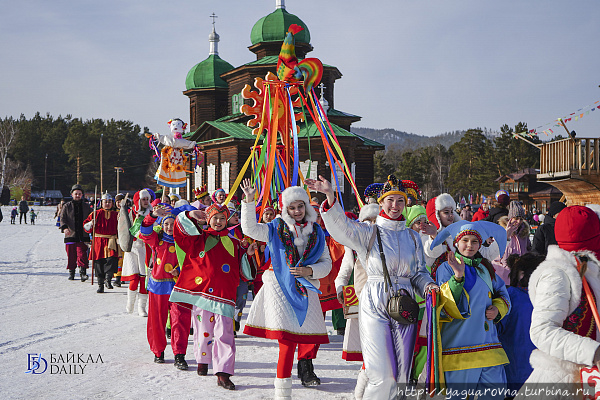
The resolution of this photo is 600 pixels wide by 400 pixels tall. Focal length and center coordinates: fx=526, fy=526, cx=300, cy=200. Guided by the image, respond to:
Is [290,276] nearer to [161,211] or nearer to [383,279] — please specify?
[383,279]

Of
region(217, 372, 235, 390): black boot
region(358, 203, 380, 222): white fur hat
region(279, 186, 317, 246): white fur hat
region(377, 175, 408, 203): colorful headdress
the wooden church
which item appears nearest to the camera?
region(377, 175, 408, 203): colorful headdress

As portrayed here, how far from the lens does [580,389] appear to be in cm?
273

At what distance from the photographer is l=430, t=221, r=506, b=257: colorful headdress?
158 inches

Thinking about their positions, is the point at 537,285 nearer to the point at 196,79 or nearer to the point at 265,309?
the point at 265,309

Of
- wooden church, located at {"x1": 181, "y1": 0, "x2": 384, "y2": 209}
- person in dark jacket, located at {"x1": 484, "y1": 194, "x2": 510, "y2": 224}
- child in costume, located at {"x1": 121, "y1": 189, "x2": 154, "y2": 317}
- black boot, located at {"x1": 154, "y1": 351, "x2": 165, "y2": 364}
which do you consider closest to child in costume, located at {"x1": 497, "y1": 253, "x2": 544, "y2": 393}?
black boot, located at {"x1": 154, "y1": 351, "x2": 165, "y2": 364}

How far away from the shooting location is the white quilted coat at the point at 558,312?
271cm

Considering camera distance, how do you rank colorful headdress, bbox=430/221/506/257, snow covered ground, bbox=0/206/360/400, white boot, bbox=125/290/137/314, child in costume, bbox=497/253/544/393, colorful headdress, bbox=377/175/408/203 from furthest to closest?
white boot, bbox=125/290/137/314
snow covered ground, bbox=0/206/360/400
child in costume, bbox=497/253/544/393
colorful headdress, bbox=377/175/408/203
colorful headdress, bbox=430/221/506/257

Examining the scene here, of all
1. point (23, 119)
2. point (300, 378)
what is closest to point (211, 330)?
point (300, 378)

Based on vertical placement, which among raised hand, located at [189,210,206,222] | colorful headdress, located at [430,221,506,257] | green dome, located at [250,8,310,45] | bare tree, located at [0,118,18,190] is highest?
green dome, located at [250,8,310,45]

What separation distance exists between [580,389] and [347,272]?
2959mm

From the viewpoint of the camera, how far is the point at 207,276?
5.62 metres

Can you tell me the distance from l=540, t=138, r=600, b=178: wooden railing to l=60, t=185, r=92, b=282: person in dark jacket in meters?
15.5

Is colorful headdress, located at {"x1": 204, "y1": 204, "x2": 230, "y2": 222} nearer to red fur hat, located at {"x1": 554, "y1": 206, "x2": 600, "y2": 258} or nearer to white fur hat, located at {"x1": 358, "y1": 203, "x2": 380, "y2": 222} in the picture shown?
white fur hat, located at {"x1": 358, "y1": 203, "x2": 380, "y2": 222}

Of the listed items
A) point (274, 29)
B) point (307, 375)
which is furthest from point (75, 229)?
point (274, 29)
